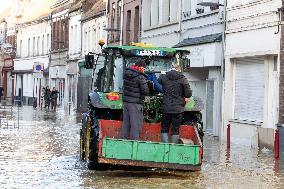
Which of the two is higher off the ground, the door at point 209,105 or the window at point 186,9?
the window at point 186,9

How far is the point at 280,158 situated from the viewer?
69.4 feet

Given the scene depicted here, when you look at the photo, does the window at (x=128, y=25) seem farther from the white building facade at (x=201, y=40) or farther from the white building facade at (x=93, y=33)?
the white building facade at (x=93, y=33)

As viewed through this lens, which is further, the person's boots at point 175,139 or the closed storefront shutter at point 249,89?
the closed storefront shutter at point 249,89

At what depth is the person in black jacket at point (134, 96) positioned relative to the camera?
15.7m

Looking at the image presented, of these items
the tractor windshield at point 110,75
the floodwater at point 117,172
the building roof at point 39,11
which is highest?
the building roof at point 39,11

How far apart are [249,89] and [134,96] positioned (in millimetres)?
12038

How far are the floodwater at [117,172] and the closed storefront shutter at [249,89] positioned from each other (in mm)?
2926

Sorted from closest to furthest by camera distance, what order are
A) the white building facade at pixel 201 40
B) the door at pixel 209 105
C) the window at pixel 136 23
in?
1. the white building facade at pixel 201 40
2. the door at pixel 209 105
3. the window at pixel 136 23

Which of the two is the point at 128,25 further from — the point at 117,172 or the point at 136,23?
the point at 117,172

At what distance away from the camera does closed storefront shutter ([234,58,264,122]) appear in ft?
86.2

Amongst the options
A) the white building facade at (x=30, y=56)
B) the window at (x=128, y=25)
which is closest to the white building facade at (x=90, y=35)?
the window at (x=128, y=25)

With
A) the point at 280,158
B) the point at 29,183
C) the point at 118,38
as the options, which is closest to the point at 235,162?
the point at 280,158

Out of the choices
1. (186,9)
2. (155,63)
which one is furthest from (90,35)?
(155,63)

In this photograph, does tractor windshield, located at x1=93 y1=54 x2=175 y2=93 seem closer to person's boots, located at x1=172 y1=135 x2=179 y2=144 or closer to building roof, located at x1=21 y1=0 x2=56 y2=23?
person's boots, located at x1=172 y1=135 x2=179 y2=144
